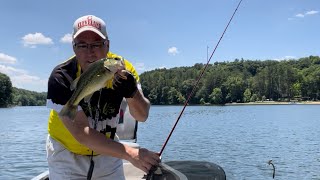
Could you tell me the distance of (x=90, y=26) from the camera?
A: 318 cm

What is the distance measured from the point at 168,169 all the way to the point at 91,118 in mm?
1495

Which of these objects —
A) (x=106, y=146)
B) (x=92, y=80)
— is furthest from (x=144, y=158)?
(x=92, y=80)

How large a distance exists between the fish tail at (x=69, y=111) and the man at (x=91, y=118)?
11 cm

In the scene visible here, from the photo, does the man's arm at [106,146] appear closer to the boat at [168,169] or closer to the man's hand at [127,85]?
the man's hand at [127,85]

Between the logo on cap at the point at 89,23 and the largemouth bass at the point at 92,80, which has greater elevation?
the logo on cap at the point at 89,23

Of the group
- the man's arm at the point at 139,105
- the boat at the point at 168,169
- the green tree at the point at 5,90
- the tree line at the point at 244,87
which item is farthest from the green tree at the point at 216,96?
the man's arm at the point at 139,105

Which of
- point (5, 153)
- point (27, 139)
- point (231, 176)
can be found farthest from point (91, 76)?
point (27, 139)

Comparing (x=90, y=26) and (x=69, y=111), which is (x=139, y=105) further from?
(x=90, y=26)

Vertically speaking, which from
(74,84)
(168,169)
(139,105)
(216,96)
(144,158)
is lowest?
(168,169)

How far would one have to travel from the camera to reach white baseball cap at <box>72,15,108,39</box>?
317 centimetres

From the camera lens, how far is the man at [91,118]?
2996mm

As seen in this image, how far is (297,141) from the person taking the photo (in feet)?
100

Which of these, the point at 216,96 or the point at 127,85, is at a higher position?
the point at 216,96

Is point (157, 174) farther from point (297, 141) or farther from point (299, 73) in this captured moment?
point (299, 73)
